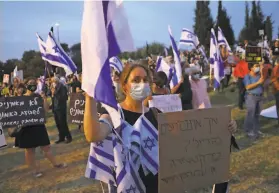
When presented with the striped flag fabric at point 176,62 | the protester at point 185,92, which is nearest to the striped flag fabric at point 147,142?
the protester at point 185,92

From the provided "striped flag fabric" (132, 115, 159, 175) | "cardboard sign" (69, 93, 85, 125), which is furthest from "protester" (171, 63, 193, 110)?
"striped flag fabric" (132, 115, 159, 175)

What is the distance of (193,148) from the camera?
2475 mm

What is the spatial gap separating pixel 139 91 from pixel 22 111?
17.2 ft

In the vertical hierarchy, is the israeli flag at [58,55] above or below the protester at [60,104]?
above

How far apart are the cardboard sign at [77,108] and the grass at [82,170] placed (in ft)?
2.70

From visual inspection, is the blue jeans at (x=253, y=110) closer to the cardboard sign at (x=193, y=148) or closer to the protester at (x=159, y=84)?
the protester at (x=159, y=84)

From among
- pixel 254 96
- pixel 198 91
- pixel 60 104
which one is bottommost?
pixel 60 104

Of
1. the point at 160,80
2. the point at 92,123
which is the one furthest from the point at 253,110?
the point at 92,123

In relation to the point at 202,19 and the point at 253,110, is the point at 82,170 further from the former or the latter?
the point at 202,19

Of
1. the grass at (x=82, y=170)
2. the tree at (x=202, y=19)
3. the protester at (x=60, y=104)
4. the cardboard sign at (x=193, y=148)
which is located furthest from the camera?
the tree at (x=202, y=19)

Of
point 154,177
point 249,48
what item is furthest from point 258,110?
point 154,177

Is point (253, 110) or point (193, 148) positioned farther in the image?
point (253, 110)

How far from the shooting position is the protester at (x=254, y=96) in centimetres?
829

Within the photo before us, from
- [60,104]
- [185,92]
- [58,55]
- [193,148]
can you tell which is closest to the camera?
[193,148]
